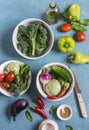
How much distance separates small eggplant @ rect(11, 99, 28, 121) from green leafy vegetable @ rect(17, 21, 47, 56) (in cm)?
19

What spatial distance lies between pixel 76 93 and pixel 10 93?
0.84 feet

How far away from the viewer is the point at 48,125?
57.1 inches

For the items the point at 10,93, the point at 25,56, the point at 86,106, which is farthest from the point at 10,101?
the point at 86,106

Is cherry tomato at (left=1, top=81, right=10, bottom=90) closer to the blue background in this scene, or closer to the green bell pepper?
the blue background

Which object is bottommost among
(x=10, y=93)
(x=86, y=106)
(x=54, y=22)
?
(x=86, y=106)

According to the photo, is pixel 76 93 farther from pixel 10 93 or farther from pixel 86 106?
pixel 10 93

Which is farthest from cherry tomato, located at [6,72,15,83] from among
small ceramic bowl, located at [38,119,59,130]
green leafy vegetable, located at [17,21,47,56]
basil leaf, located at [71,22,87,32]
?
basil leaf, located at [71,22,87,32]

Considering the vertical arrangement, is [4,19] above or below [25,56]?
above

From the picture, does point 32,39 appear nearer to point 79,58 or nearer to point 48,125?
point 79,58

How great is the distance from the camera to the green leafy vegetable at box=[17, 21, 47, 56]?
4.83ft

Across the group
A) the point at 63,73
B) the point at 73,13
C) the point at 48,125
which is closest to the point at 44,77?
the point at 63,73

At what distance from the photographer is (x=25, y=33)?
4.87ft

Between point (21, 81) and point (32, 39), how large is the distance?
0.55 ft

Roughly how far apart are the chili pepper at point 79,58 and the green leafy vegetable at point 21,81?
18cm
